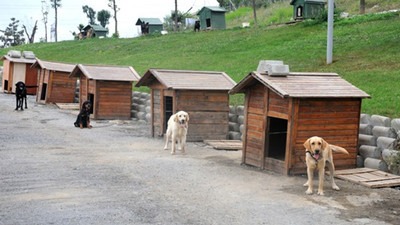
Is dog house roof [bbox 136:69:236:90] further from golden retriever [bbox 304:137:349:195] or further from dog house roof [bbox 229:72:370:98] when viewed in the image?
golden retriever [bbox 304:137:349:195]

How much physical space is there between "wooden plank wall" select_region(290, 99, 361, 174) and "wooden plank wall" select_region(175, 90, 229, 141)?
5776 millimetres

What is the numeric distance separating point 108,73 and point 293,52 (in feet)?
31.5

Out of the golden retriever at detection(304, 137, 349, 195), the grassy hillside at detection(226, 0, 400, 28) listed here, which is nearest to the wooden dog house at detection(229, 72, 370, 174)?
the golden retriever at detection(304, 137, 349, 195)

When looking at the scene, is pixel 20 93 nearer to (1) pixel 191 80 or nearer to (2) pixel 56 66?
(2) pixel 56 66

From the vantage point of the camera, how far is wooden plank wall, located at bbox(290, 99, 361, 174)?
1155cm

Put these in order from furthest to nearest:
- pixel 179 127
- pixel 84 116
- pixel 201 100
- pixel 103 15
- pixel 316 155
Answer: pixel 103 15 < pixel 84 116 < pixel 201 100 < pixel 179 127 < pixel 316 155

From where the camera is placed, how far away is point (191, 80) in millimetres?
17484

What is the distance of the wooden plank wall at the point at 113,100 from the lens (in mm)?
22969

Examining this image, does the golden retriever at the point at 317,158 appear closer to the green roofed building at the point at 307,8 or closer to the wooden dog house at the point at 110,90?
the wooden dog house at the point at 110,90

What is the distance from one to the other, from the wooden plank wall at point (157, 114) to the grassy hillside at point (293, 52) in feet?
9.82

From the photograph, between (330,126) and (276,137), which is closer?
(330,126)

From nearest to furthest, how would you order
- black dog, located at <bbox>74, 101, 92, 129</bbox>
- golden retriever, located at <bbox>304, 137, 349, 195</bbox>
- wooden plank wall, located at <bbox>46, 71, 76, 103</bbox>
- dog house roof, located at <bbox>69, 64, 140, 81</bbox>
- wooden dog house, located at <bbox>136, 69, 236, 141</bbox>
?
golden retriever, located at <bbox>304, 137, 349, 195</bbox> < wooden dog house, located at <bbox>136, 69, 236, 141</bbox> < black dog, located at <bbox>74, 101, 92, 129</bbox> < dog house roof, located at <bbox>69, 64, 140, 81</bbox> < wooden plank wall, located at <bbox>46, 71, 76, 103</bbox>

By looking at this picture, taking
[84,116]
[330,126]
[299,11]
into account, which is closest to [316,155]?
[330,126]

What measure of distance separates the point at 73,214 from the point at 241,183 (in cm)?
379
